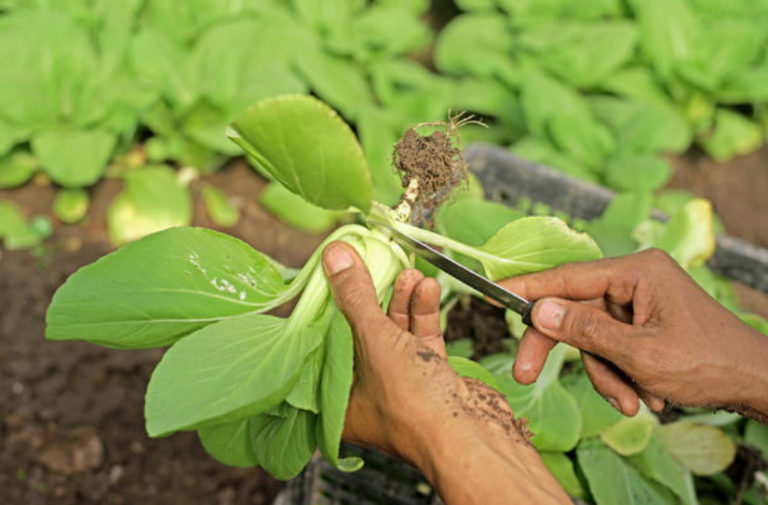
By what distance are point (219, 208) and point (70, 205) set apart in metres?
0.47

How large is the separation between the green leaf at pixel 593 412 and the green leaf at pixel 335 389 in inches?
22.8

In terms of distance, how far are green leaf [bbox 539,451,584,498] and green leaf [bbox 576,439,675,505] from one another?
0.03 meters

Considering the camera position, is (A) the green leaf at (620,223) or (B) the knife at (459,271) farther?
(A) the green leaf at (620,223)

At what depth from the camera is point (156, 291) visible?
1.00m

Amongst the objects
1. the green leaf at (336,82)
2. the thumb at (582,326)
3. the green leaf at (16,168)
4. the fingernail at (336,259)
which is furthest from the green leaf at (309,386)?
the green leaf at (16,168)

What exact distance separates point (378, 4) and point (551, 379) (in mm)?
Answer: 2002

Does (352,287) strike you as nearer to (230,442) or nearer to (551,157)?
(230,442)

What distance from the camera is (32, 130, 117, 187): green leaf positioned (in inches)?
86.2

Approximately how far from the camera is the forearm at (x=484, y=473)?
845 mm

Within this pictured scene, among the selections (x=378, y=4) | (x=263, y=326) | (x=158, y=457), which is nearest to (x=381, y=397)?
(x=263, y=326)

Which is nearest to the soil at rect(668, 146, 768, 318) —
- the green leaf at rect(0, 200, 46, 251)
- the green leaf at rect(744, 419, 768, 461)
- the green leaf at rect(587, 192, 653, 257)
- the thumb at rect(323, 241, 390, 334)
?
the green leaf at rect(587, 192, 653, 257)

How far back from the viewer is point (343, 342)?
3.24 feet

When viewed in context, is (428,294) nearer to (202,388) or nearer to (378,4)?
(202,388)

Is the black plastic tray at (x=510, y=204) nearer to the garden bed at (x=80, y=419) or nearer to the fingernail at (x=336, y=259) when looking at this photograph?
the garden bed at (x=80, y=419)
